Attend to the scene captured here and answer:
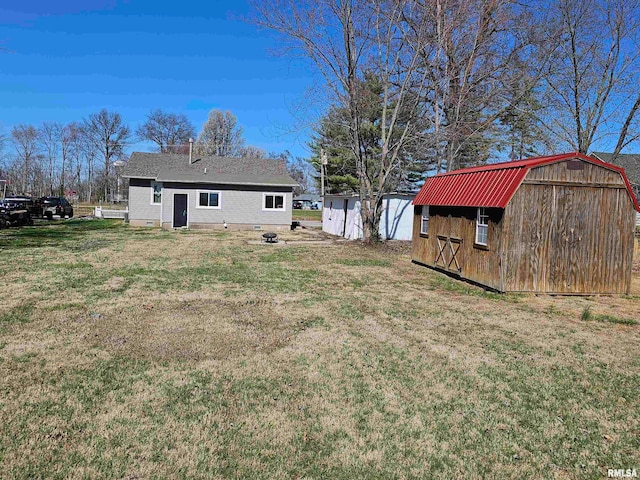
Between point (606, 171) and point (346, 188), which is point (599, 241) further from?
point (346, 188)

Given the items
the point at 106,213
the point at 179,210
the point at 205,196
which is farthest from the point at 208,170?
the point at 106,213

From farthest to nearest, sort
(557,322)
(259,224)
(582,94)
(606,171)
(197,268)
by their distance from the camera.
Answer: (259,224)
(582,94)
(197,268)
(606,171)
(557,322)

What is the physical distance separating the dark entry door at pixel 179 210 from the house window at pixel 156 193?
1.38m

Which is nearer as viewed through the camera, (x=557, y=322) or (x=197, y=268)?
(x=557, y=322)

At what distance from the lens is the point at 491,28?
18.9 metres

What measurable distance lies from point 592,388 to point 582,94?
Answer: 17.7 metres

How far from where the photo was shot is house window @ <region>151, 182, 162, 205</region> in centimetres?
2489

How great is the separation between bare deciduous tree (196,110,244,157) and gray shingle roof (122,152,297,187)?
23.7m

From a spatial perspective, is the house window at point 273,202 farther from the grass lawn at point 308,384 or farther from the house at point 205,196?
the grass lawn at point 308,384

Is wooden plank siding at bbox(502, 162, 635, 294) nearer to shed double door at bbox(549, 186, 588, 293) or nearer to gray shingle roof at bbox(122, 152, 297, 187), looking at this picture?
shed double door at bbox(549, 186, 588, 293)

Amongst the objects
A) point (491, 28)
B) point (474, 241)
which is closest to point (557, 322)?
point (474, 241)

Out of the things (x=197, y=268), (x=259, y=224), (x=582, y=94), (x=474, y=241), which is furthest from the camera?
(x=259, y=224)

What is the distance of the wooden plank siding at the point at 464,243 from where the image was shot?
973 cm

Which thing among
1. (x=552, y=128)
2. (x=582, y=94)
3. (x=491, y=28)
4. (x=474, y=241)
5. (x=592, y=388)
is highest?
(x=491, y=28)
